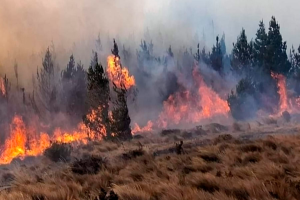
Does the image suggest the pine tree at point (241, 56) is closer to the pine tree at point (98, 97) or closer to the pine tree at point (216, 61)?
the pine tree at point (216, 61)

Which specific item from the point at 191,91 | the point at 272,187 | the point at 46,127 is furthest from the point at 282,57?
the point at 272,187

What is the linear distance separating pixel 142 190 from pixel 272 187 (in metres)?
2.11

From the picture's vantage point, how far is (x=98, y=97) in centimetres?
2855

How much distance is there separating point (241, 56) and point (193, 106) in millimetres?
10024

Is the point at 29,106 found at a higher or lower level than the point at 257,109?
higher

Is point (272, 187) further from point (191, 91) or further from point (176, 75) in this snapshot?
point (176, 75)

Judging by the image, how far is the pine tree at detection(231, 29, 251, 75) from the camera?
46969 millimetres

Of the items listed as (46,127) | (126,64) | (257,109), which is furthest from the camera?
(126,64)

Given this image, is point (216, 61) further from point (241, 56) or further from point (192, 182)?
point (192, 182)

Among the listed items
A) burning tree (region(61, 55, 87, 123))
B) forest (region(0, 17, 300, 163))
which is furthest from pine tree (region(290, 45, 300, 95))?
burning tree (region(61, 55, 87, 123))

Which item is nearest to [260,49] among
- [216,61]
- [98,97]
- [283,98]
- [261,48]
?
[261,48]

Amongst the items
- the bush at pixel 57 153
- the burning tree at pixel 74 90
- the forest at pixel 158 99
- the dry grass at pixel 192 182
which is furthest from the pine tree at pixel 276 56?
the dry grass at pixel 192 182

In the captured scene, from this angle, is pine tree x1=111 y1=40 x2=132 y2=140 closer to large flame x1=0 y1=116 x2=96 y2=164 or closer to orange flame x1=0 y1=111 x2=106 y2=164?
orange flame x1=0 y1=111 x2=106 y2=164

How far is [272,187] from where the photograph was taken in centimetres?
549
